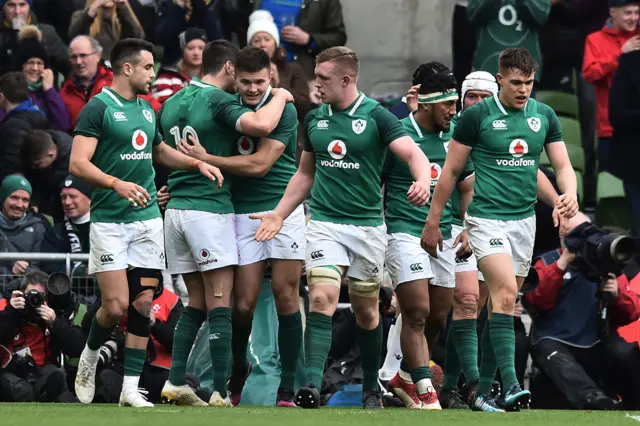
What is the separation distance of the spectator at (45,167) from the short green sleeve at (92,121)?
4493 mm

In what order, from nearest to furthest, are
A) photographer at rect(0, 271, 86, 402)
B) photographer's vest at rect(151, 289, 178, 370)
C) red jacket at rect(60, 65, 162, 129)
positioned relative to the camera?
photographer at rect(0, 271, 86, 402), photographer's vest at rect(151, 289, 178, 370), red jacket at rect(60, 65, 162, 129)

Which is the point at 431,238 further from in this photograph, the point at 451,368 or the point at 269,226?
the point at 451,368

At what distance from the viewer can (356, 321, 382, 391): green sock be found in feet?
41.8

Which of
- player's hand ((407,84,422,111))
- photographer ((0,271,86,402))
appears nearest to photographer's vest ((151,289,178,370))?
photographer ((0,271,86,402))

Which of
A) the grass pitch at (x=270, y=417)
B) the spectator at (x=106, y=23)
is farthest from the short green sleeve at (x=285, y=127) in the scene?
the spectator at (x=106, y=23)

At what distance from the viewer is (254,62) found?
12.5 meters

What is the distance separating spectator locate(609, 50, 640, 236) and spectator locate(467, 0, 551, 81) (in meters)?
0.88

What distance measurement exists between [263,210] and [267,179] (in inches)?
9.1

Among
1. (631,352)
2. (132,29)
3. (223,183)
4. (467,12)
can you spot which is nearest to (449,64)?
(467,12)

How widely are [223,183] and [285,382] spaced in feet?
4.86

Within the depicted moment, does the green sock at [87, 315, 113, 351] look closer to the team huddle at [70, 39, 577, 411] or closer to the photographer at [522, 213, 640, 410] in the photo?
the team huddle at [70, 39, 577, 411]

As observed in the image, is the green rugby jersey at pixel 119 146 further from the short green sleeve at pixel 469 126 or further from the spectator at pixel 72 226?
the spectator at pixel 72 226

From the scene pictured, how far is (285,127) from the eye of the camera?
41.9 ft

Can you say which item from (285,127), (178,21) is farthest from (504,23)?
(285,127)
